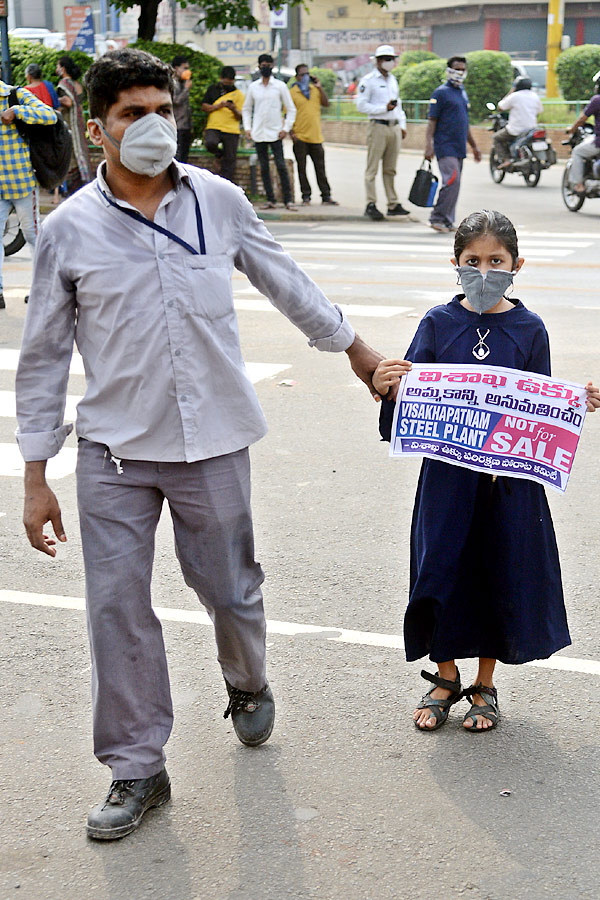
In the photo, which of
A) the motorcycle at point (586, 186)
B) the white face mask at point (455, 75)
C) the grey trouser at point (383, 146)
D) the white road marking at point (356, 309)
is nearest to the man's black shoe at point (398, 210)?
the grey trouser at point (383, 146)

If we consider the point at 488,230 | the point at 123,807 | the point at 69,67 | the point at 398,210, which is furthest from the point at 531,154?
the point at 123,807

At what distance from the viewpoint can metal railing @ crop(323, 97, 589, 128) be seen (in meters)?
30.0

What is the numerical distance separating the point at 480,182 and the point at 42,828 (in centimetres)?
2136

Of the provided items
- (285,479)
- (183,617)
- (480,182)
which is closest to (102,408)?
(183,617)

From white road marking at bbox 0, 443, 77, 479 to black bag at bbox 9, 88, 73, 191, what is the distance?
3.53m

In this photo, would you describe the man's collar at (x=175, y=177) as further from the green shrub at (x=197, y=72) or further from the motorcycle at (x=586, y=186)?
the green shrub at (x=197, y=72)

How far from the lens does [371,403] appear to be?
7746 mm

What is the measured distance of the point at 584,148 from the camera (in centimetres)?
1708

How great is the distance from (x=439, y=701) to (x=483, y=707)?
13cm

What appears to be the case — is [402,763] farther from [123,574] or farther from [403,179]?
[403,179]

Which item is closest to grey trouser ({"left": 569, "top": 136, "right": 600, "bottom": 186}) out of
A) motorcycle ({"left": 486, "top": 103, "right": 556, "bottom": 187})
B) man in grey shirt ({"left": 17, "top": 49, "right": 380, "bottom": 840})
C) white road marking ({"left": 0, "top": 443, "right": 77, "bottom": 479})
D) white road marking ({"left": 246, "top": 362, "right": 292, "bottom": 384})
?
motorcycle ({"left": 486, "top": 103, "right": 556, "bottom": 187})

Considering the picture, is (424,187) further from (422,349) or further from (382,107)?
(422,349)

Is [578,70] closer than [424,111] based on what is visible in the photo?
Yes

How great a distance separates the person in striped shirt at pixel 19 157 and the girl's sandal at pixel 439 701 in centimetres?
700
